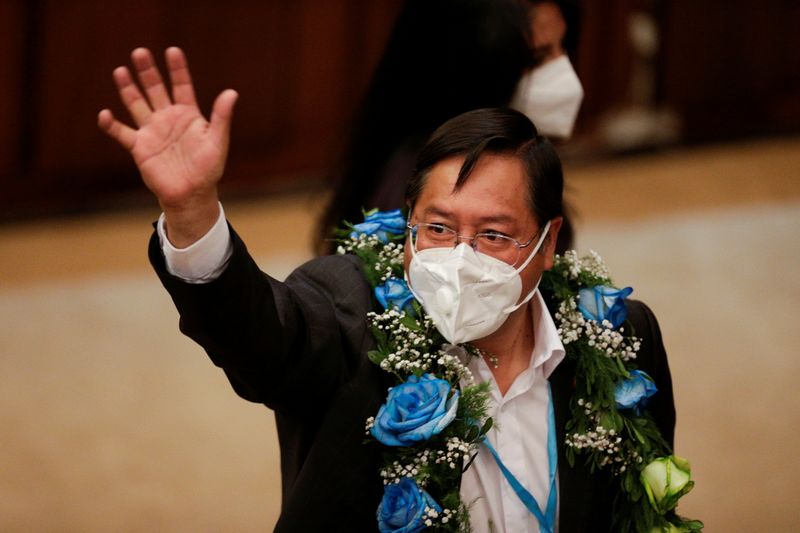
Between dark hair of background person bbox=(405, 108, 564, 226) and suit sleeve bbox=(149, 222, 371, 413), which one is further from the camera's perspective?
dark hair of background person bbox=(405, 108, 564, 226)

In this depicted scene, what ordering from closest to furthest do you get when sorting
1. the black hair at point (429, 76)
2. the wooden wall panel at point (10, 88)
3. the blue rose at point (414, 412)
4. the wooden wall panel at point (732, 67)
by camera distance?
1. the blue rose at point (414, 412)
2. the black hair at point (429, 76)
3. the wooden wall panel at point (10, 88)
4. the wooden wall panel at point (732, 67)

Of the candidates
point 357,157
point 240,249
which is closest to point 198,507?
point 357,157

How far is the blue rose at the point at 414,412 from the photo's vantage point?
2062 millimetres

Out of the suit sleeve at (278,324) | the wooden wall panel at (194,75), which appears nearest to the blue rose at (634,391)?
the suit sleeve at (278,324)

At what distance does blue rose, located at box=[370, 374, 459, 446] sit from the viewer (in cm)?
206

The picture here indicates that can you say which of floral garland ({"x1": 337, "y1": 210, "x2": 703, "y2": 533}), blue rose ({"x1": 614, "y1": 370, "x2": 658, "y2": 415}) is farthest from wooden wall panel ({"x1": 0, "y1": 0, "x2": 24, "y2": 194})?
blue rose ({"x1": 614, "y1": 370, "x2": 658, "y2": 415})

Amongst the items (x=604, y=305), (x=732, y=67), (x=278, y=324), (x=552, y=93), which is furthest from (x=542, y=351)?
(x=732, y=67)

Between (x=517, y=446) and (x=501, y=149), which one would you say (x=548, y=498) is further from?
(x=501, y=149)

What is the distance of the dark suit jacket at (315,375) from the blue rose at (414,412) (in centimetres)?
7

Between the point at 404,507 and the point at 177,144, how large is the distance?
78 centimetres

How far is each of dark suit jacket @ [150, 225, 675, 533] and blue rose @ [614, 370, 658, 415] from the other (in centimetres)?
11

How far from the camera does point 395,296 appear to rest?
222cm

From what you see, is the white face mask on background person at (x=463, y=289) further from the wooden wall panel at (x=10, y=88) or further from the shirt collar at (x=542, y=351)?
the wooden wall panel at (x=10, y=88)

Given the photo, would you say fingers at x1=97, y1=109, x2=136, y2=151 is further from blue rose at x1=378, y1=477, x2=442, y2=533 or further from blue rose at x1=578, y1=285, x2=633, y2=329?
blue rose at x1=578, y1=285, x2=633, y2=329
